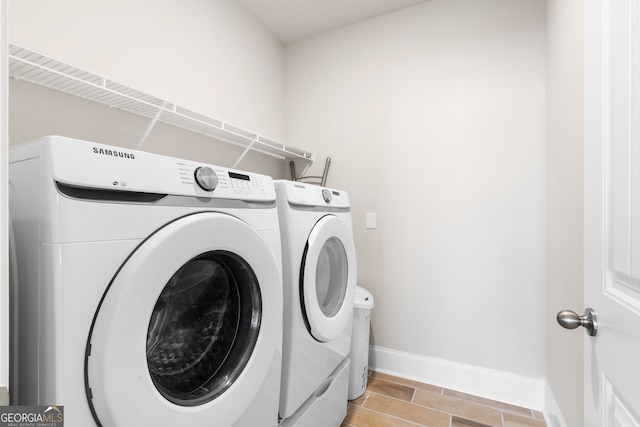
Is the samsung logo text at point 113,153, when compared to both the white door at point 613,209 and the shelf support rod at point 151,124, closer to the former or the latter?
the shelf support rod at point 151,124

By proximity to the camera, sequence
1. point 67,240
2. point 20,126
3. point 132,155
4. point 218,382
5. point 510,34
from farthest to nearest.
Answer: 1. point 510,34
2. point 20,126
3. point 218,382
4. point 132,155
5. point 67,240

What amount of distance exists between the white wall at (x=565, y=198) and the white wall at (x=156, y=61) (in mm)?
1722

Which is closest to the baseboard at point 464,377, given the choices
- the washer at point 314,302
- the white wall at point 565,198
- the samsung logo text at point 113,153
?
the white wall at point 565,198

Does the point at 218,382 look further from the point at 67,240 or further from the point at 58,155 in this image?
the point at 58,155

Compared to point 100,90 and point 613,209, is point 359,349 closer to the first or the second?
point 613,209

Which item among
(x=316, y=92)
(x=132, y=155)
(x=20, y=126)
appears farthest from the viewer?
(x=316, y=92)

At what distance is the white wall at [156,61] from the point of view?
1088 millimetres

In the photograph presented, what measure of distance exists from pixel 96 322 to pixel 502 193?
1.93 m

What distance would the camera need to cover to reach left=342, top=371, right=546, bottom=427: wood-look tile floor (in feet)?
5.01

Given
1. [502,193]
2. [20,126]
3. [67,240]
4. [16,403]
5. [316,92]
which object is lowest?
[16,403]

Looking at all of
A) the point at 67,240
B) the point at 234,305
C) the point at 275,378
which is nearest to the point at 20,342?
the point at 67,240

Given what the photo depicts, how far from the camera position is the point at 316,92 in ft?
7.70

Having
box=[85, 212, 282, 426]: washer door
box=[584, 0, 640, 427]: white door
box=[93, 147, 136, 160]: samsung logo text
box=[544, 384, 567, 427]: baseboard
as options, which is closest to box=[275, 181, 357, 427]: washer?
box=[85, 212, 282, 426]: washer door

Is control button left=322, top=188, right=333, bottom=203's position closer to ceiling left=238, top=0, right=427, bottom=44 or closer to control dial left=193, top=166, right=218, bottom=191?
control dial left=193, top=166, right=218, bottom=191
